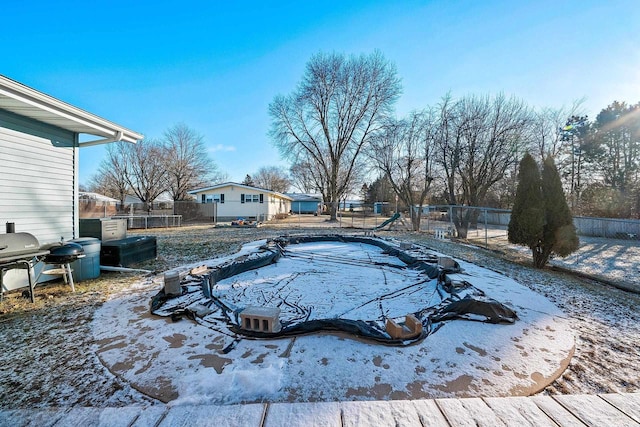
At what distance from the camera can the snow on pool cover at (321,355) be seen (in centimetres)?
169

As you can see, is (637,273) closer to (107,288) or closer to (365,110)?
(107,288)

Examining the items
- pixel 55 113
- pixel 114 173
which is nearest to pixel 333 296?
pixel 55 113

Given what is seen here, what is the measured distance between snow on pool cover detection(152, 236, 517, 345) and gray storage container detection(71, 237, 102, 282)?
6.36 ft

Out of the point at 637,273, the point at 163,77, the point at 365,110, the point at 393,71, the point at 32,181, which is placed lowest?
the point at 637,273

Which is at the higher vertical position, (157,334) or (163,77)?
(163,77)

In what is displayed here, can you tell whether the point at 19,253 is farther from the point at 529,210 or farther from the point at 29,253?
the point at 529,210

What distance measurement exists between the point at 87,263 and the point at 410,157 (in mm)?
14194

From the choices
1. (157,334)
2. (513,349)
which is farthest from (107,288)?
(513,349)

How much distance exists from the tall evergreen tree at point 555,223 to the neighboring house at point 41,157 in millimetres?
9191

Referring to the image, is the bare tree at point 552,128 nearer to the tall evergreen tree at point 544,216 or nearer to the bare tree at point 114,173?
the tall evergreen tree at point 544,216

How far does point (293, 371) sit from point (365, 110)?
20.7 m

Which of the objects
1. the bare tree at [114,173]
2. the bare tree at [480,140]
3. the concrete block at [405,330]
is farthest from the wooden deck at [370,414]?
the bare tree at [114,173]

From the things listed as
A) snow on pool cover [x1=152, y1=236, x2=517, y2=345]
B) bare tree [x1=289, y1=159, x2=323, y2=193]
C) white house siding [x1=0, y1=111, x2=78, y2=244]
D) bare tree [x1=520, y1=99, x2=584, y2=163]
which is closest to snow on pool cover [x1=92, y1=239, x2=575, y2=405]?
snow on pool cover [x1=152, y1=236, x2=517, y2=345]

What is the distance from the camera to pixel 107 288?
387cm
